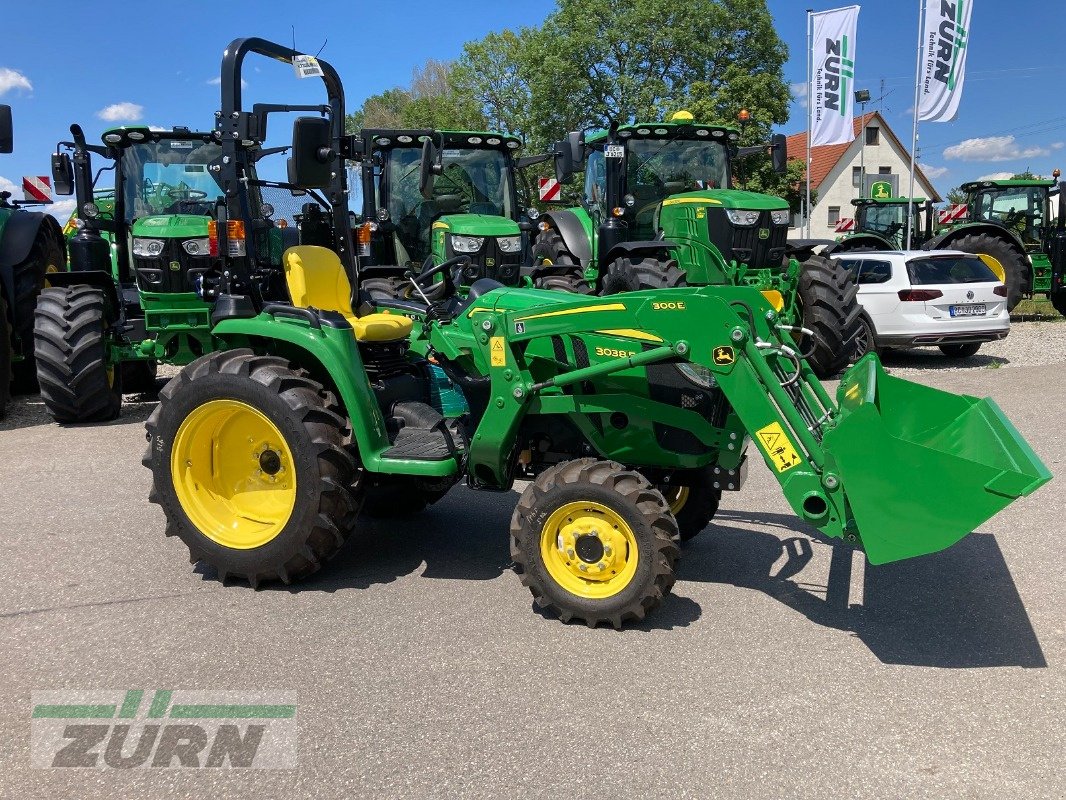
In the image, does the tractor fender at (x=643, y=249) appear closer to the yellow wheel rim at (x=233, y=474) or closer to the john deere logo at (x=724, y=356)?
the yellow wheel rim at (x=233, y=474)

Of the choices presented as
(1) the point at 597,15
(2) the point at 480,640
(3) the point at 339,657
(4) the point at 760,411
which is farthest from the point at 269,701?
(1) the point at 597,15

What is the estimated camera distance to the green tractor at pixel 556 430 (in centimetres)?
351

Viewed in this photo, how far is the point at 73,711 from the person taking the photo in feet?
10.6

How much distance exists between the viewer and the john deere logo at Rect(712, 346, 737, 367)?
3.64 m

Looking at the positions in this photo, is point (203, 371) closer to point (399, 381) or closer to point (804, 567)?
point (399, 381)

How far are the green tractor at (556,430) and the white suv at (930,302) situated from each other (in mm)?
7254

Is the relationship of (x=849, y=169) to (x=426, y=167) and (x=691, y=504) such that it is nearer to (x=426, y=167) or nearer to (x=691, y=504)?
(x=426, y=167)

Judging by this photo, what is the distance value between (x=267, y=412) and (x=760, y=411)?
2.23 m

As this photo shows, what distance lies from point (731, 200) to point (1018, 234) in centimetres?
1008

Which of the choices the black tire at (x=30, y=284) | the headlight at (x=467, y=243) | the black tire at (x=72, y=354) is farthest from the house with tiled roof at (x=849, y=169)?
the black tire at (x=72, y=354)

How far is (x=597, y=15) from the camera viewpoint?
33.2m

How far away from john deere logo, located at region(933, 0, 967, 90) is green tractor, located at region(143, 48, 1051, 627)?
17.0 m

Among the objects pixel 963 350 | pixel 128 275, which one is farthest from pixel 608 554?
pixel 963 350

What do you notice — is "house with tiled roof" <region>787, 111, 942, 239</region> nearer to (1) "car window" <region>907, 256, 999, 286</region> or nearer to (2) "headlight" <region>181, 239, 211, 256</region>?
(1) "car window" <region>907, 256, 999, 286</region>
